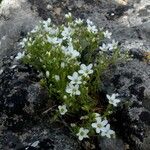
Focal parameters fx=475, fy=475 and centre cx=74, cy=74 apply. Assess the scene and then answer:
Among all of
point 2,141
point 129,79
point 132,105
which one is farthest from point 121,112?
point 2,141

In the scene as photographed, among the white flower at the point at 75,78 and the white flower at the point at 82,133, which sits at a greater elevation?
the white flower at the point at 75,78

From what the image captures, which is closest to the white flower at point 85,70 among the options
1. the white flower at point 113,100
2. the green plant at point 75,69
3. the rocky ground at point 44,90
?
the green plant at point 75,69

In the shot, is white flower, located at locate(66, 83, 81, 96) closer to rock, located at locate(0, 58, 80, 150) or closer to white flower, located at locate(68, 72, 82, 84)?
white flower, located at locate(68, 72, 82, 84)

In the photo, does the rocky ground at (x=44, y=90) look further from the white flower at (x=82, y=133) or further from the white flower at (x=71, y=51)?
the white flower at (x=71, y=51)

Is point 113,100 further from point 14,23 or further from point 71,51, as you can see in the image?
point 14,23

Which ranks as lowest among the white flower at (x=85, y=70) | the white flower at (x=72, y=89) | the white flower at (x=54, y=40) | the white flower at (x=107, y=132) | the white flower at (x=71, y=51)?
the white flower at (x=107, y=132)
